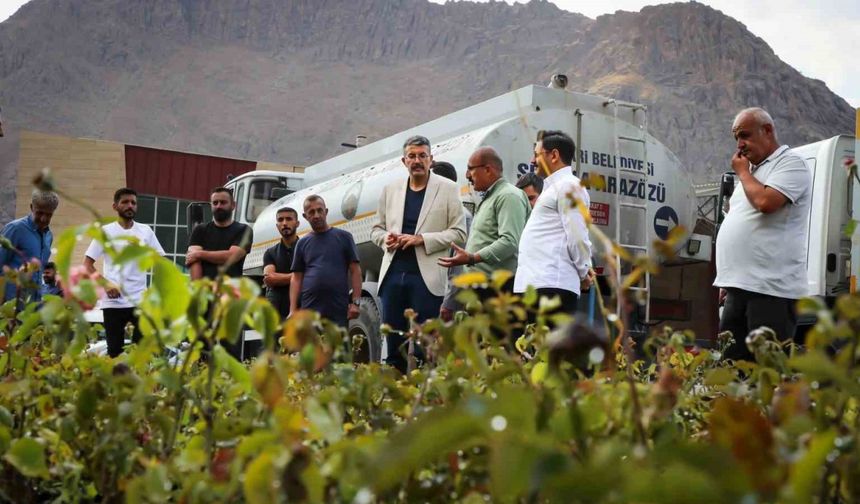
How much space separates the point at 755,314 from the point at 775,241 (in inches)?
13.9

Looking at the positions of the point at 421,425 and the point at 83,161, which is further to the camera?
the point at 83,161

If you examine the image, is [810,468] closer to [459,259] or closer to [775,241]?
[775,241]

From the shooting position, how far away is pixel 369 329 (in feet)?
33.8

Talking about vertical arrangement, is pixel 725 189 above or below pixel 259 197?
below

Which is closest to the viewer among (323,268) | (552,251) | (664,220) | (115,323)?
(552,251)

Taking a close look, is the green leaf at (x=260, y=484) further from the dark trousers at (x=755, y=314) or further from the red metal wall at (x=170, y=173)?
the red metal wall at (x=170, y=173)

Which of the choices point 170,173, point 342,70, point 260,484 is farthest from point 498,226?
point 342,70

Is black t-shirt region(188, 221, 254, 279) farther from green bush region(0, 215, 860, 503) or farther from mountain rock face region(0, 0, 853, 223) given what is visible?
mountain rock face region(0, 0, 853, 223)

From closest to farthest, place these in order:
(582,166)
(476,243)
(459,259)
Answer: (459,259) → (476,243) → (582,166)

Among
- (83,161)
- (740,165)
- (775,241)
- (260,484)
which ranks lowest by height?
(260,484)

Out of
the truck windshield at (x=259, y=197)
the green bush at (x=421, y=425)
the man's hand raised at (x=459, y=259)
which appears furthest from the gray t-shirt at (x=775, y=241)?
the truck windshield at (x=259, y=197)

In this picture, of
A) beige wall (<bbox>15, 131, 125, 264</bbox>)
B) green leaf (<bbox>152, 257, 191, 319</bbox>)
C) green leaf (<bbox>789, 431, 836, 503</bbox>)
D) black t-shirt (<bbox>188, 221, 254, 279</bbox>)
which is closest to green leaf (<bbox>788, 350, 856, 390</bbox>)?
green leaf (<bbox>789, 431, 836, 503</bbox>)

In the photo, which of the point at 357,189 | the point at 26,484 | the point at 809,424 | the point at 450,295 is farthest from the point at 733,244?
the point at 357,189

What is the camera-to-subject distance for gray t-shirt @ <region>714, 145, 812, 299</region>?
4930mm
